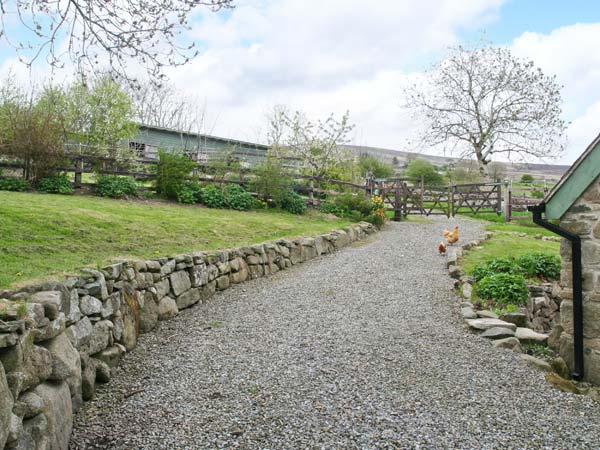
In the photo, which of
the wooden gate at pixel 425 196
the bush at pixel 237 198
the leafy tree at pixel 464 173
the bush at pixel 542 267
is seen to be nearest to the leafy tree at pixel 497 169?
the leafy tree at pixel 464 173

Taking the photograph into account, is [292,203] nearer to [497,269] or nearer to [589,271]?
[497,269]

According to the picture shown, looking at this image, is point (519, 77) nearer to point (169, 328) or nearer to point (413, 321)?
point (413, 321)

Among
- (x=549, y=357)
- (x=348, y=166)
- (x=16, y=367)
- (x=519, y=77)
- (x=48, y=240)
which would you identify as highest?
(x=519, y=77)

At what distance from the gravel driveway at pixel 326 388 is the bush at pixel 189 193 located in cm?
695

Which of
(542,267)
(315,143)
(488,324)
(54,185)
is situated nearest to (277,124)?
(315,143)

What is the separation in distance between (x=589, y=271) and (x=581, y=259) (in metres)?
0.14

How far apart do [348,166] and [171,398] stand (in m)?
19.5

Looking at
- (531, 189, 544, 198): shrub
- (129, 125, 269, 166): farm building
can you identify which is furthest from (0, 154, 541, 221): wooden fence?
(129, 125, 269, 166): farm building

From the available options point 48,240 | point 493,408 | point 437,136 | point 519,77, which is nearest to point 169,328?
point 48,240

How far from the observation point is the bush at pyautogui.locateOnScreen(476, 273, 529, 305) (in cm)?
734

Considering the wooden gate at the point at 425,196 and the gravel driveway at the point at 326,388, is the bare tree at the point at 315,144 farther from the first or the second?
the gravel driveway at the point at 326,388

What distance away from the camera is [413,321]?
652 centimetres

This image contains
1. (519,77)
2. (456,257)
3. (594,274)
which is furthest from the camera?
(519,77)

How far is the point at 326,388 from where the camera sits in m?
4.30
